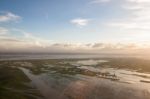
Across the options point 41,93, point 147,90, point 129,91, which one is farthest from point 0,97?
point 147,90

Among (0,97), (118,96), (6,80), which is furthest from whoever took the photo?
(6,80)

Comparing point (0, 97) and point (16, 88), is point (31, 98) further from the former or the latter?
point (16, 88)

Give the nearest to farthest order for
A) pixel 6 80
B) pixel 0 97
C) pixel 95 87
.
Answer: pixel 0 97, pixel 95 87, pixel 6 80

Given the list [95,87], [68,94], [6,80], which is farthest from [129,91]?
[6,80]

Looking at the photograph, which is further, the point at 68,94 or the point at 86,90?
the point at 86,90

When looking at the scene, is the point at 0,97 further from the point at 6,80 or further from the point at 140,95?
the point at 140,95

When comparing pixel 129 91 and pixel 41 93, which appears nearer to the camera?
pixel 41 93

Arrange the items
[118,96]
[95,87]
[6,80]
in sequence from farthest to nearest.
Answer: [6,80], [95,87], [118,96]
